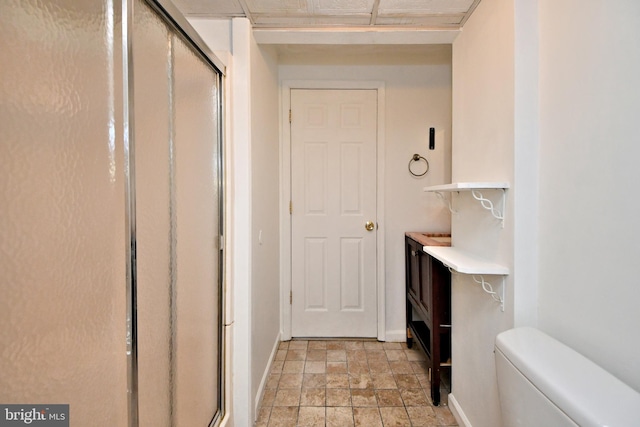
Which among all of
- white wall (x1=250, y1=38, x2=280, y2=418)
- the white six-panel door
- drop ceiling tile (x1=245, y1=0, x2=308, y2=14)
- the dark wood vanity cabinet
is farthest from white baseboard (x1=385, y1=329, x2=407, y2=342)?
drop ceiling tile (x1=245, y1=0, x2=308, y2=14)

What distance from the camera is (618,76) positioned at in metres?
0.79

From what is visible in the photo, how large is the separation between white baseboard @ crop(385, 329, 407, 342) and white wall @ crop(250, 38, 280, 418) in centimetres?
93

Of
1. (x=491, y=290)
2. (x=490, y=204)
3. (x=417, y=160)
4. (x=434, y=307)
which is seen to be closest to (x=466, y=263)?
(x=491, y=290)

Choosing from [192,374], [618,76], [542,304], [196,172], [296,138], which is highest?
[296,138]

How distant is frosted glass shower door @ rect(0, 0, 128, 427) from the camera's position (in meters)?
0.54

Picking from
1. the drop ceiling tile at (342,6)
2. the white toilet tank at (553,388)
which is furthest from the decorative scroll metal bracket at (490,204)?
the drop ceiling tile at (342,6)

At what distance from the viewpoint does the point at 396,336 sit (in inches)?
100

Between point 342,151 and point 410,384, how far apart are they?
1.79 meters

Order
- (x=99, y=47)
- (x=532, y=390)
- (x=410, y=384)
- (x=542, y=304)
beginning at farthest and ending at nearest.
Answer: (x=410, y=384), (x=542, y=304), (x=532, y=390), (x=99, y=47)

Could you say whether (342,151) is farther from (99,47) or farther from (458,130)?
(99,47)

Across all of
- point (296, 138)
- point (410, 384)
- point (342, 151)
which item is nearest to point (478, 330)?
point (410, 384)

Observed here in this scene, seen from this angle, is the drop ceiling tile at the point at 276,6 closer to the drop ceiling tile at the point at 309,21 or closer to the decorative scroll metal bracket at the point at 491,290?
the drop ceiling tile at the point at 309,21

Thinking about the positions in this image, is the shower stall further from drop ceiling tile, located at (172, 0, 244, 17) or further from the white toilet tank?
the white toilet tank

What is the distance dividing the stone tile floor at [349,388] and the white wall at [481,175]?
292 millimetres
